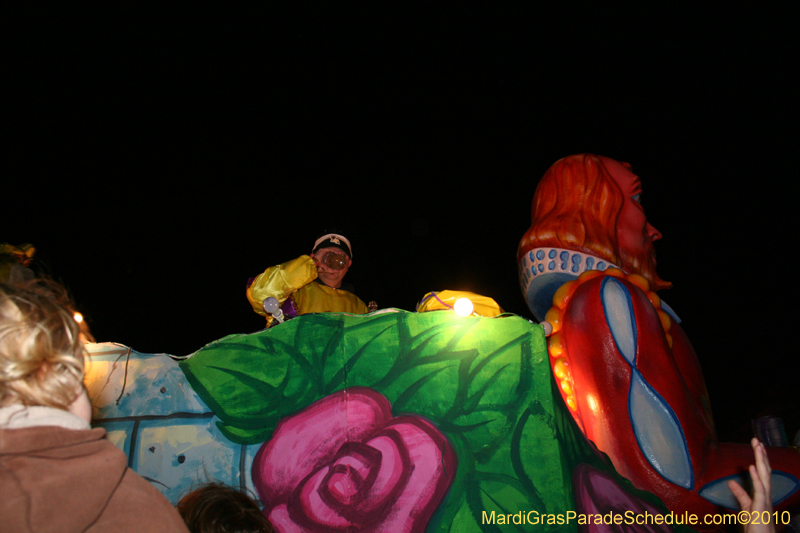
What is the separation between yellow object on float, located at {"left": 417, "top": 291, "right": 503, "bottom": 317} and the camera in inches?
63.9

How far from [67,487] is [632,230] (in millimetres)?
2075

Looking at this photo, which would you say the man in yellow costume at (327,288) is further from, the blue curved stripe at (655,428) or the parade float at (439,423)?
the blue curved stripe at (655,428)

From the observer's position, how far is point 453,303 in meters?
1.62

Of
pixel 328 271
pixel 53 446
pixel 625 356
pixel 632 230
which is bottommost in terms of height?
pixel 625 356

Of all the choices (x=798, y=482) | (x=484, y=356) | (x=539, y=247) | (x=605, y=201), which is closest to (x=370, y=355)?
(x=484, y=356)

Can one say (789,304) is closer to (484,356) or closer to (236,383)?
(484,356)

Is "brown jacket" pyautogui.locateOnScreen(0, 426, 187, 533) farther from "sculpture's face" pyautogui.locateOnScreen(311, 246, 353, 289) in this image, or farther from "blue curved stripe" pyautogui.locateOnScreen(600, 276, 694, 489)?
"sculpture's face" pyautogui.locateOnScreen(311, 246, 353, 289)

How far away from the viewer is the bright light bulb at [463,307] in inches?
61.9

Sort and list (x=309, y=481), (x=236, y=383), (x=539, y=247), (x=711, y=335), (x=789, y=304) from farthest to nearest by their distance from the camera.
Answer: (x=711, y=335) → (x=789, y=304) → (x=539, y=247) → (x=236, y=383) → (x=309, y=481)

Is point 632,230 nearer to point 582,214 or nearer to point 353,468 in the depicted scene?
point 582,214

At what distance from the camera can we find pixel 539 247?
6.48ft

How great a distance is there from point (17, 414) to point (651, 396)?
1.64 metres

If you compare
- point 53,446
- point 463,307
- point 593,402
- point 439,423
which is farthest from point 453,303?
point 53,446

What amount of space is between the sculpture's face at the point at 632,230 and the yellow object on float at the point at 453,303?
0.70m
